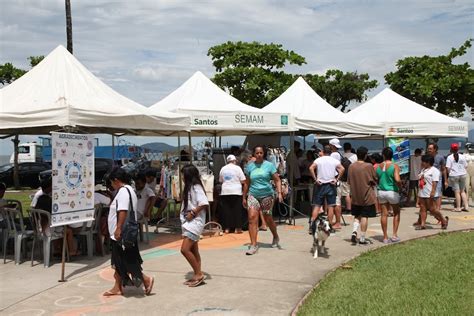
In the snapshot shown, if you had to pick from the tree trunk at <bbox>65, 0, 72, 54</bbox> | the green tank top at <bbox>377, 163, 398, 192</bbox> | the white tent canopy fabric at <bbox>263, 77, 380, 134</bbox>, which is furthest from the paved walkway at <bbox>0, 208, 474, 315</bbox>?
the tree trunk at <bbox>65, 0, 72, 54</bbox>

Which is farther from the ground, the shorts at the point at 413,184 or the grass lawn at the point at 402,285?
the shorts at the point at 413,184

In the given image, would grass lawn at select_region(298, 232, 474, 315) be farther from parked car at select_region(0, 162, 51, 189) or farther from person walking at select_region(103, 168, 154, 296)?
parked car at select_region(0, 162, 51, 189)

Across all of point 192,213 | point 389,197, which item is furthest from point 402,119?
point 192,213

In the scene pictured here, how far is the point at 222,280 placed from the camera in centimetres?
672

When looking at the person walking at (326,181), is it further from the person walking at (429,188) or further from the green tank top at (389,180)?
the person walking at (429,188)

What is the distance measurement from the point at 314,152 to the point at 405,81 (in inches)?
608

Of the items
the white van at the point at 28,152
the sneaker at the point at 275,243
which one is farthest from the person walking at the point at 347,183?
the white van at the point at 28,152

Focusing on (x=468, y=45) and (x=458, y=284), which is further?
(x=468, y=45)

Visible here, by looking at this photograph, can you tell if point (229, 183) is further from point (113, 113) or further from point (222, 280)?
point (222, 280)

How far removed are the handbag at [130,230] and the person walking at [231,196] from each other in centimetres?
433

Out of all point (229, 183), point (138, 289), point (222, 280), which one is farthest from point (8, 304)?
point (229, 183)

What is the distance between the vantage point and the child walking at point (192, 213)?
20.5 feet

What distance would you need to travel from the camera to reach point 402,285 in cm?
629

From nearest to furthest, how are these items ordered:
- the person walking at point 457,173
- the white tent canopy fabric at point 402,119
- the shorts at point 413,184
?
the person walking at point 457,173, the white tent canopy fabric at point 402,119, the shorts at point 413,184
